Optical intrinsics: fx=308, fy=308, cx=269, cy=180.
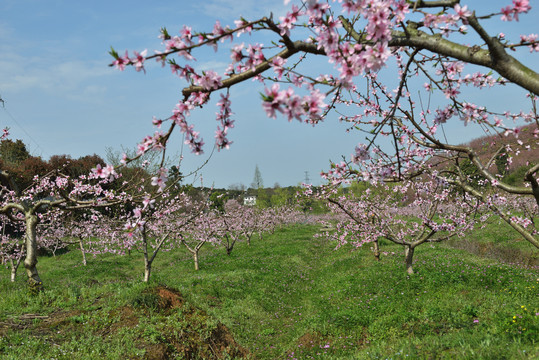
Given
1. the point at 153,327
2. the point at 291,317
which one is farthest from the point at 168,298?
the point at 291,317

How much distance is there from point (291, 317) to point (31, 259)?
786cm

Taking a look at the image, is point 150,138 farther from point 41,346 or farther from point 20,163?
point 20,163

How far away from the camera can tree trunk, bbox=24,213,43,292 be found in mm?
8387

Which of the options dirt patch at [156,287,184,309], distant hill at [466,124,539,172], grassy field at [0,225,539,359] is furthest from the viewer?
dirt patch at [156,287,184,309]

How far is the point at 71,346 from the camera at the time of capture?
5.75 meters

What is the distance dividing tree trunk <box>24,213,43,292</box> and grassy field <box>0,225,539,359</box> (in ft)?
Result: 0.91

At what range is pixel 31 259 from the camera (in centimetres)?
855

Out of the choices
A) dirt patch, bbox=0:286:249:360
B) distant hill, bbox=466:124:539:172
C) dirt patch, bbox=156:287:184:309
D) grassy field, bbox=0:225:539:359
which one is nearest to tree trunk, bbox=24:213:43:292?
grassy field, bbox=0:225:539:359

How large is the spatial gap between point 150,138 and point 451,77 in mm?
4911

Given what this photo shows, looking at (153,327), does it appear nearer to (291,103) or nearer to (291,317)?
(291,317)

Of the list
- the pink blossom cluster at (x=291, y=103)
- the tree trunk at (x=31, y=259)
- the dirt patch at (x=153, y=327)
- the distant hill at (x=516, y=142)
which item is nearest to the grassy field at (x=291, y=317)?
the dirt patch at (x=153, y=327)

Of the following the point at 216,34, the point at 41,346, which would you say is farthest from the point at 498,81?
the point at 41,346

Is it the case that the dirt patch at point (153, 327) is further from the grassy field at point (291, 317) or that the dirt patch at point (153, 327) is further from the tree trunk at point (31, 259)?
the tree trunk at point (31, 259)

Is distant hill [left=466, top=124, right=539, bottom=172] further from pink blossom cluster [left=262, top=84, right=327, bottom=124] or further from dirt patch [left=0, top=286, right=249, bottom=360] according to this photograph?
dirt patch [left=0, top=286, right=249, bottom=360]
